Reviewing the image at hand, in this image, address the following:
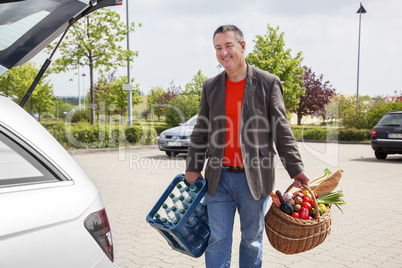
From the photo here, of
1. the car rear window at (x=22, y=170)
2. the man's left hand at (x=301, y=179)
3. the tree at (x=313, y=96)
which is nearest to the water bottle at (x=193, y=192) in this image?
the man's left hand at (x=301, y=179)

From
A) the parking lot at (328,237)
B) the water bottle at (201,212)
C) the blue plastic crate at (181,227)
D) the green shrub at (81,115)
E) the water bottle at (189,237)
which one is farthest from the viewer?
the green shrub at (81,115)

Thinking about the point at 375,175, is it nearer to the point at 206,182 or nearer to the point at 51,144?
the point at 206,182

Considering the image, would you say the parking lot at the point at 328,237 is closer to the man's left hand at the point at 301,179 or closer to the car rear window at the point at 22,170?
the car rear window at the point at 22,170

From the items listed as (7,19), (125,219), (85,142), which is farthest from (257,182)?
(85,142)

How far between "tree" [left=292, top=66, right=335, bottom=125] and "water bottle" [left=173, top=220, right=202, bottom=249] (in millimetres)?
55231

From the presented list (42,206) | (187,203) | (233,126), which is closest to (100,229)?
(42,206)

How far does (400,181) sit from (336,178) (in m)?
7.52

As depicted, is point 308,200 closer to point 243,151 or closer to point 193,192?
point 243,151

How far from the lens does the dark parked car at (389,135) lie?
13625mm

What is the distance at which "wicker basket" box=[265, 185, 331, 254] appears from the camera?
2.85 meters

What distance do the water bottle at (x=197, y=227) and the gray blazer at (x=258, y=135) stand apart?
0.81ft

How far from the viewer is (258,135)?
118 inches

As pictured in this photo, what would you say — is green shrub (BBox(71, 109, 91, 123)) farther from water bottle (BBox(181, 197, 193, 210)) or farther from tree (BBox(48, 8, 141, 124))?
water bottle (BBox(181, 197, 193, 210))

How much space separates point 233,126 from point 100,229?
1.47 meters
